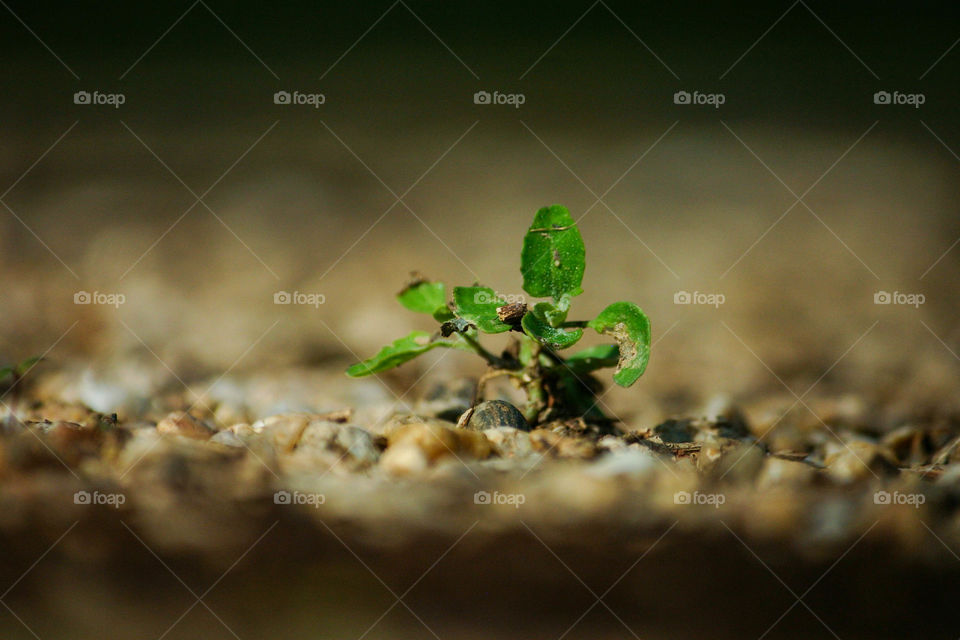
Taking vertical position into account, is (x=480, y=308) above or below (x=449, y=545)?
above

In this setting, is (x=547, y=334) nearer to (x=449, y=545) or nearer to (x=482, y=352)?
(x=482, y=352)

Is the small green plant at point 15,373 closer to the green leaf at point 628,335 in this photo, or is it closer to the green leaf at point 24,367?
the green leaf at point 24,367

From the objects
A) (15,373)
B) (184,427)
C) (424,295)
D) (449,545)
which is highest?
(424,295)

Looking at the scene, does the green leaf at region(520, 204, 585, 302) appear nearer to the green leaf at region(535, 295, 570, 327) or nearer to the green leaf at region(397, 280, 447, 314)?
the green leaf at region(535, 295, 570, 327)

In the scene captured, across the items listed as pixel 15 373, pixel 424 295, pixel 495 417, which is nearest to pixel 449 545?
pixel 495 417

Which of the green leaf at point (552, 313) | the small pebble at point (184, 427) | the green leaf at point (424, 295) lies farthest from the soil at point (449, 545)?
the green leaf at point (424, 295)
